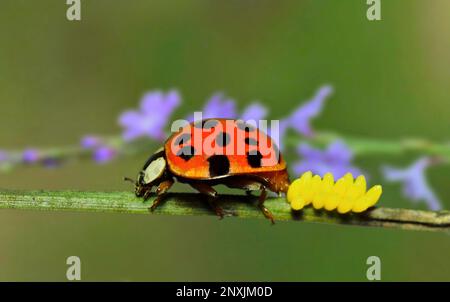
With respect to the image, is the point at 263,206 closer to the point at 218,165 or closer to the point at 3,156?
the point at 218,165

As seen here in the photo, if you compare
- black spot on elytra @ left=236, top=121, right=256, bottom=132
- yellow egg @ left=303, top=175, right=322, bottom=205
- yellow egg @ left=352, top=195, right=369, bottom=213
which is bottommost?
yellow egg @ left=352, top=195, right=369, bottom=213

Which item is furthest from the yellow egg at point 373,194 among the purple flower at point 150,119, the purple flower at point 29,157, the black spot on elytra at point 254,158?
the purple flower at point 29,157

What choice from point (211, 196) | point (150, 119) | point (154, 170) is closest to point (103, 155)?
point (150, 119)

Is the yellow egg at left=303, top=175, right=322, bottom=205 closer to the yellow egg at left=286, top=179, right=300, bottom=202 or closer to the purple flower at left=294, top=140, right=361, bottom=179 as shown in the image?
the yellow egg at left=286, top=179, right=300, bottom=202

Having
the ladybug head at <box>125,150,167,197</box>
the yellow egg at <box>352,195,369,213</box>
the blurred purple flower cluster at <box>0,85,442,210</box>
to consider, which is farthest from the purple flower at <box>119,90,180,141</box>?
the yellow egg at <box>352,195,369,213</box>

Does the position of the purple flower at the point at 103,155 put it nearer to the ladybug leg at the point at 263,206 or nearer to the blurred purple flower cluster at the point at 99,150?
the blurred purple flower cluster at the point at 99,150

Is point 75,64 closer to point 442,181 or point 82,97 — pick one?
point 82,97
